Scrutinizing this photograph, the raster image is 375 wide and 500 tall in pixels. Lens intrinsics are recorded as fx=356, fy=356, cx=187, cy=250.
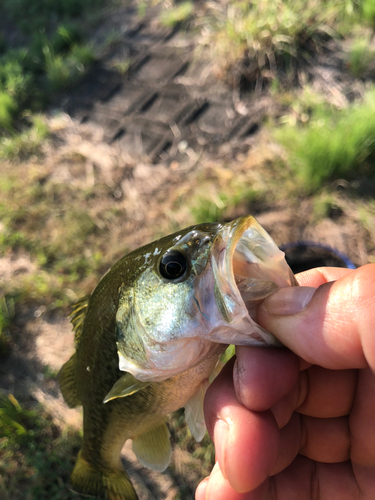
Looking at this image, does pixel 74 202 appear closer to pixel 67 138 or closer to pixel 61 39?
pixel 67 138

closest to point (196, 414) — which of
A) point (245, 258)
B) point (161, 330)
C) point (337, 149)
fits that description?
point (161, 330)

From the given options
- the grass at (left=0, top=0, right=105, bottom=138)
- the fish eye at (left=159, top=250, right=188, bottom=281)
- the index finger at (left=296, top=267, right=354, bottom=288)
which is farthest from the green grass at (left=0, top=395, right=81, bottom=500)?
the grass at (left=0, top=0, right=105, bottom=138)

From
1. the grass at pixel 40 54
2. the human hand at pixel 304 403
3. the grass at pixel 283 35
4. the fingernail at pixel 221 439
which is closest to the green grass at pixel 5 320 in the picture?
the human hand at pixel 304 403

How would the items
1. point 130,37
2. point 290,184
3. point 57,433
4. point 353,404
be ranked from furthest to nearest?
1. point 130,37
2. point 290,184
3. point 57,433
4. point 353,404

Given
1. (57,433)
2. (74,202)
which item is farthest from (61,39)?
A: (57,433)

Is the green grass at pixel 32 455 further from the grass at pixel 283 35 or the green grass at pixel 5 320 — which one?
the grass at pixel 283 35

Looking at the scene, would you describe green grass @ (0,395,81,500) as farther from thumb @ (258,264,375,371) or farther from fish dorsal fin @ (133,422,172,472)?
thumb @ (258,264,375,371)
